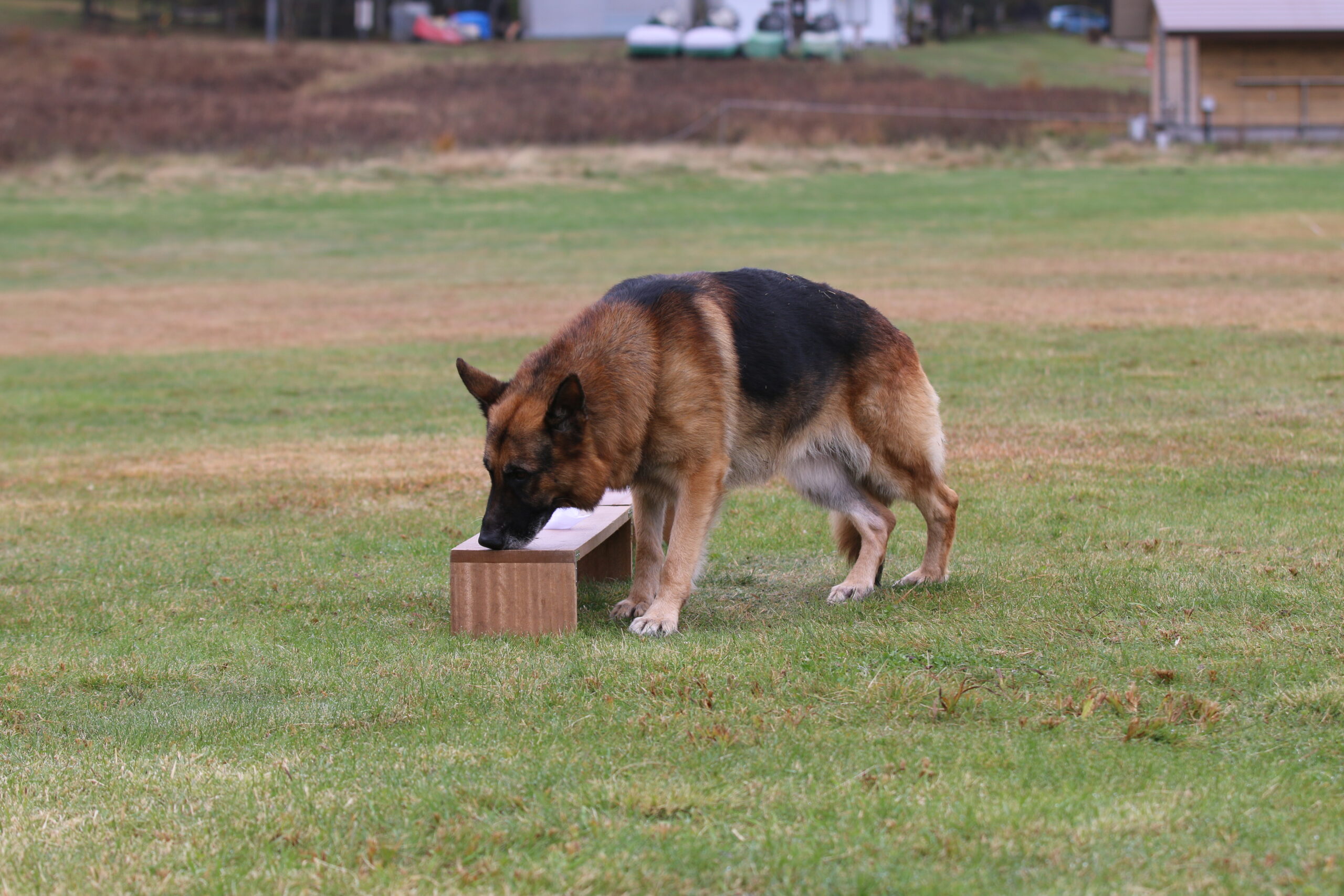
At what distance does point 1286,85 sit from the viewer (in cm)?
4200

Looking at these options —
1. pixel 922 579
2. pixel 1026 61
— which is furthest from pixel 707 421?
pixel 1026 61

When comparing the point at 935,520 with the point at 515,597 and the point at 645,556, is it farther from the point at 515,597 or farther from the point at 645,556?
the point at 515,597

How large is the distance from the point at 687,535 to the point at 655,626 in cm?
44

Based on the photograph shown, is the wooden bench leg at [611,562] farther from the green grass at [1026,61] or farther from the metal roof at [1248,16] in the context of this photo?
the green grass at [1026,61]

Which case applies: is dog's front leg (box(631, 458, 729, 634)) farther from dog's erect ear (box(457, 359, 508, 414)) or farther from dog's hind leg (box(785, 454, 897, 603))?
dog's erect ear (box(457, 359, 508, 414))

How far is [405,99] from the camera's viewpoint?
4716 cm

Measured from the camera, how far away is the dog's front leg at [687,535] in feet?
20.8

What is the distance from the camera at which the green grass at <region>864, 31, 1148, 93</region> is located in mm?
62219

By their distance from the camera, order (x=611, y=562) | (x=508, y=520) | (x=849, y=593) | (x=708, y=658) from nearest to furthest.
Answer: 1. (x=708, y=658)
2. (x=508, y=520)
3. (x=849, y=593)
4. (x=611, y=562)

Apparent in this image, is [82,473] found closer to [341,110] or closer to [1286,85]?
[341,110]

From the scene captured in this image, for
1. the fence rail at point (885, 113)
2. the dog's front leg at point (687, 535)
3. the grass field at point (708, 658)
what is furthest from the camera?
the fence rail at point (885, 113)

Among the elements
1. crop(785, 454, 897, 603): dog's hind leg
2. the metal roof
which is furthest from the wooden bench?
the metal roof

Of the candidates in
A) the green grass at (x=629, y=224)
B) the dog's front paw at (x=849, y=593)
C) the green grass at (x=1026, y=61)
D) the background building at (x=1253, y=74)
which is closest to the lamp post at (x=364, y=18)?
the green grass at (x=1026, y=61)

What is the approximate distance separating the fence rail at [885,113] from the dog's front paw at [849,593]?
3548cm
